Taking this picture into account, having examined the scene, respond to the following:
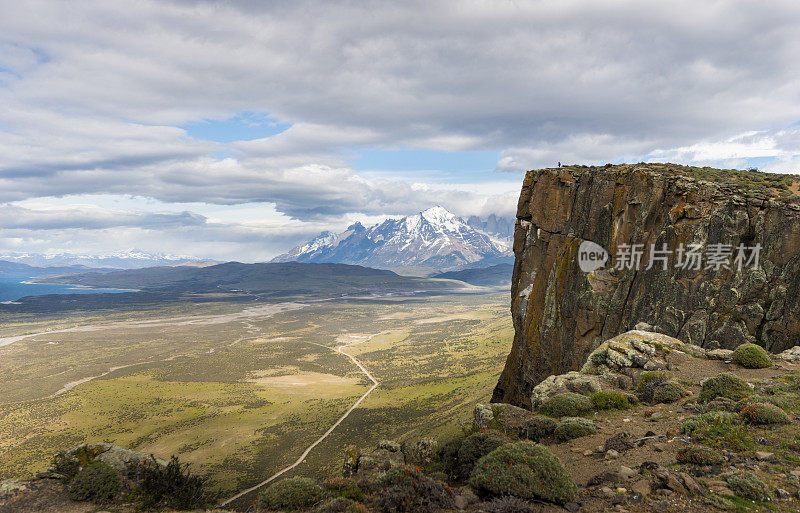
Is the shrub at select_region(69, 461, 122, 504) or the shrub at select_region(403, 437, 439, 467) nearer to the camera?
the shrub at select_region(69, 461, 122, 504)

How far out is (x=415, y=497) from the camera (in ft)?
39.2

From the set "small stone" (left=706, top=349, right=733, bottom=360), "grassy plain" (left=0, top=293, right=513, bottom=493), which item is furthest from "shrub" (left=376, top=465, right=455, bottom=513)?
"grassy plain" (left=0, top=293, right=513, bottom=493)

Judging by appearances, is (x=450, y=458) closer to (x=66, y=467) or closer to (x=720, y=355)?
(x=66, y=467)

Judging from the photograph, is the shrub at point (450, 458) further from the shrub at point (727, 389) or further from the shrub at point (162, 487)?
the shrub at point (727, 389)

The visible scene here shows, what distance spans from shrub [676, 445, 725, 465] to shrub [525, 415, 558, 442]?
6.16 meters

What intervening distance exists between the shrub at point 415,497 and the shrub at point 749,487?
25.9ft

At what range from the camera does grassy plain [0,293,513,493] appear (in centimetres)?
5522

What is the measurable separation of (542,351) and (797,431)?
32.6 meters

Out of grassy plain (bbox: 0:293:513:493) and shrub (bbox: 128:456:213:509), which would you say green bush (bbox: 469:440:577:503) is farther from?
grassy plain (bbox: 0:293:513:493)

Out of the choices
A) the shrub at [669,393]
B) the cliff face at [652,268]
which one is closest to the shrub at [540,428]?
the shrub at [669,393]

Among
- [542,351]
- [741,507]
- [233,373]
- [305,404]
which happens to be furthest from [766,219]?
[233,373]

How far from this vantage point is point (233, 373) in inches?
4178

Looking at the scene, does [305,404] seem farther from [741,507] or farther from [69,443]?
[741,507]

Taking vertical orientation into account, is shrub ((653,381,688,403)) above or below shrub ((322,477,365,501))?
above
